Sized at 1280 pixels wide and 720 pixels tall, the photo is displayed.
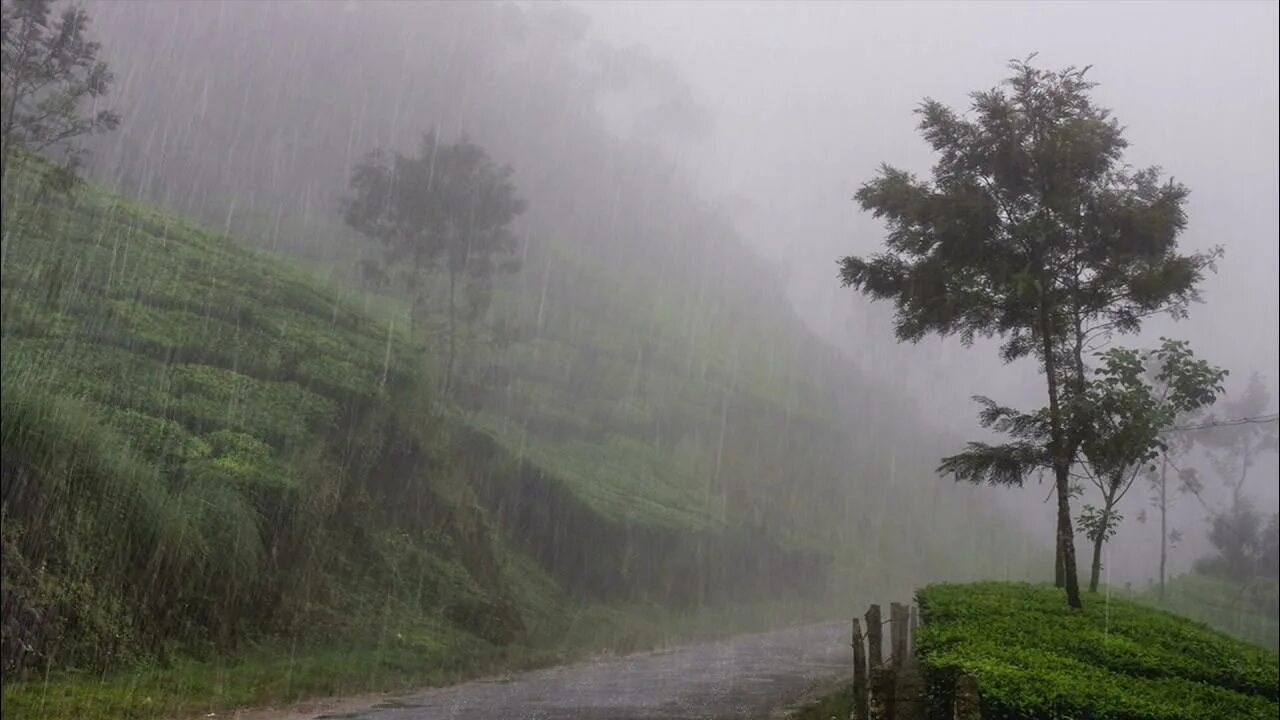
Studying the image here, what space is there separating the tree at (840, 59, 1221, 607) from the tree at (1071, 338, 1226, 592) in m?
0.35

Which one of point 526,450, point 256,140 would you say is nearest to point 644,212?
point 256,140

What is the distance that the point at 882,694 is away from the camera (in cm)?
858

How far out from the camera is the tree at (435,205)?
127ft

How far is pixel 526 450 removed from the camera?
3653 cm

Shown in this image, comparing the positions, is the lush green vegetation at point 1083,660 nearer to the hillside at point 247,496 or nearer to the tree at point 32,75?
the hillside at point 247,496

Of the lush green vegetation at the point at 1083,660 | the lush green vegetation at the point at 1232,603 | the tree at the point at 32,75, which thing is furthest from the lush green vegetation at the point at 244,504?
the lush green vegetation at the point at 1232,603

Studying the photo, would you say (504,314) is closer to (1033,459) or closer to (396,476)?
(396,476)

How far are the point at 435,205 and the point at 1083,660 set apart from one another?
32346mm

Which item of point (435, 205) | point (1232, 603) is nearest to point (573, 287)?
point (435, 205)

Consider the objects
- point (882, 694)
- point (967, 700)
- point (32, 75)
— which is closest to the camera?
point (967, 700)

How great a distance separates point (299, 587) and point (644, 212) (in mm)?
92147

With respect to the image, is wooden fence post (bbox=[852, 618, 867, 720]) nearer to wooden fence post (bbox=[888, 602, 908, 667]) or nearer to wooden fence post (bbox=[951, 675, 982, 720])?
wooden fence post (bbox=[888, 602, 908, 667])

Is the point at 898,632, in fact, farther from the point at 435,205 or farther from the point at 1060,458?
the point at 435,205

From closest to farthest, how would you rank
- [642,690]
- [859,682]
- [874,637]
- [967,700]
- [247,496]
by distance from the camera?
[967,700] < [859,682] < [874,637] < [642,690] < [247,496]
